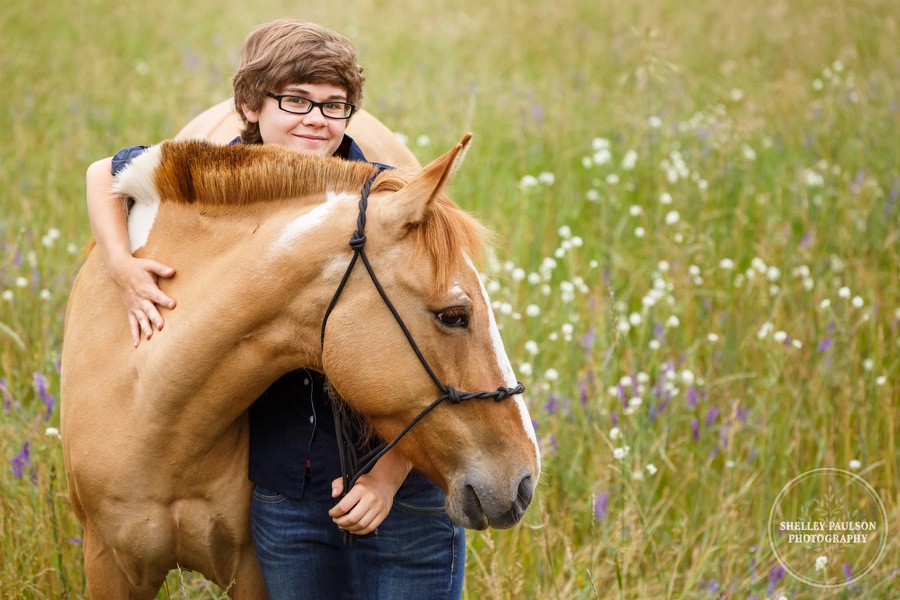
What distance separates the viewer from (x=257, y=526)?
226 cm

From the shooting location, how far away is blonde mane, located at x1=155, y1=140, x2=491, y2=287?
1964 mm

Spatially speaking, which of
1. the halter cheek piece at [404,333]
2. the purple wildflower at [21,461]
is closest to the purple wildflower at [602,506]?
the halter cheek piece at [404,333]

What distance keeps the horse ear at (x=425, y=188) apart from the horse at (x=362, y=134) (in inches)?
58.4

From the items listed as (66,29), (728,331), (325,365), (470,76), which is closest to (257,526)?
(325,365)

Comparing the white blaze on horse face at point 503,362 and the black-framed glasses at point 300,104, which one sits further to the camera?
the black-framed glasses at point 300,104

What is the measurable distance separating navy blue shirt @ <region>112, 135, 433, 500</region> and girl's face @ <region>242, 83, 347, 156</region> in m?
0.23

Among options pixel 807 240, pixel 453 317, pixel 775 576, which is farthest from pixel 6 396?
pixel 807 240

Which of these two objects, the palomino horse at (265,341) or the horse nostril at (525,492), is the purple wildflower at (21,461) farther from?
the horse nostril at (525,492)

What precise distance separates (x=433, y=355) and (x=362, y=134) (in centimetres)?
179

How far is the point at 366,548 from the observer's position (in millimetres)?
2273

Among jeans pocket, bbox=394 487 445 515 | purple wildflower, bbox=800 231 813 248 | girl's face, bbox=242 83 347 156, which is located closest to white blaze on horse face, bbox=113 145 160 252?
girl's face, bbox=242 83 347 156

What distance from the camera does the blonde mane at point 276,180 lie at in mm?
1964

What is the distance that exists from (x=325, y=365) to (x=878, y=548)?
2431 millimetres

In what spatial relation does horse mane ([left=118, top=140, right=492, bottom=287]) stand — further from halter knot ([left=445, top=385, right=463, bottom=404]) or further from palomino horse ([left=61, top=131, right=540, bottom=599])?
halter knot ([left=445, top=385, right=463, bottom=404])
